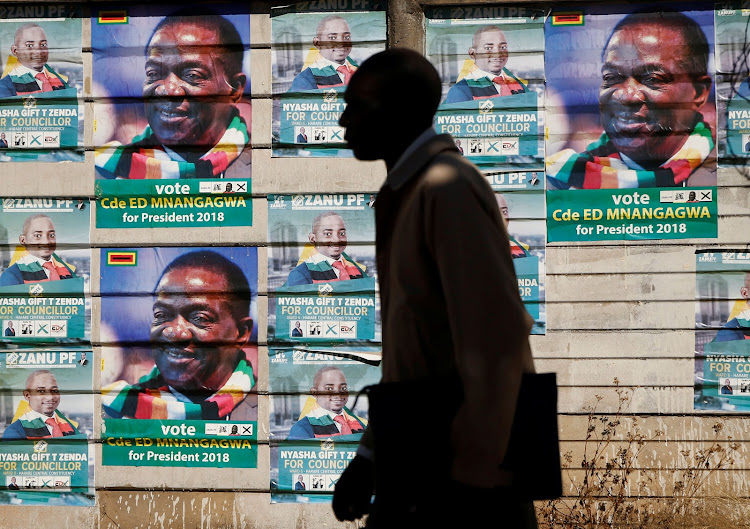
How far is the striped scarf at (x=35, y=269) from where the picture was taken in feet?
19.2

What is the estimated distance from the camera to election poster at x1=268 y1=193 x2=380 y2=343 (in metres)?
5.68

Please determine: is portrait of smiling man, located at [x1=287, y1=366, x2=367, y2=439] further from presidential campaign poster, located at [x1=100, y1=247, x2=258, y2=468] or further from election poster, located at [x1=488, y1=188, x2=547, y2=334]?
election poster, located at [x1=488, y1=188, x2=547, y2=334]

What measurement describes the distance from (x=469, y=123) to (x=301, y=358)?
6.14 ft

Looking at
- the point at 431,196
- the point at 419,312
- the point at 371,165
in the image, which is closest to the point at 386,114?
the point at 431,196

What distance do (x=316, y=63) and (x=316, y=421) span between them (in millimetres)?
2331

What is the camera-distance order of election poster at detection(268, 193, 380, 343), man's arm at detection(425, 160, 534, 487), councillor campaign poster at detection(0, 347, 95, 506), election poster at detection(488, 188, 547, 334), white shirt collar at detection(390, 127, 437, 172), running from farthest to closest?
councillor campaign poster at detection(0, 347, 95, 506) < election poster at detection(268, 193, 380, 343) < election poster at detection(488, 188, 547, 334) < white shirt collar at detection(390, 127, 437, 172) < man's arm at detection(425, 160, 534, 487)

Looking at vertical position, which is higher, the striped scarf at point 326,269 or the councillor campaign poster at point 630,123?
the councillor campaign poster at point 630,123

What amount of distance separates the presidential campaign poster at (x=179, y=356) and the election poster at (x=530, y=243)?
1713mm

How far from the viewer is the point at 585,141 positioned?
5.59 metres

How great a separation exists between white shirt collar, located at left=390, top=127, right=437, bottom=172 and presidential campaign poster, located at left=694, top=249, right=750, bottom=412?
3.93 m

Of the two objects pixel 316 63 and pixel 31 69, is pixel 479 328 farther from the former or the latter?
pixel 31 69

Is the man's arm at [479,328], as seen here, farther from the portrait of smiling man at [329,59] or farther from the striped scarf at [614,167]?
→ the portrait of smiling man at [329,59]

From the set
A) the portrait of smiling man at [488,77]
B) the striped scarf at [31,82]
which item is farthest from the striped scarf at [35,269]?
the portrait of smiling man at [488,77]

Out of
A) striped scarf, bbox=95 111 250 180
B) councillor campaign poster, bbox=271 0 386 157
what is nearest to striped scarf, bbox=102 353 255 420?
striped scarf, bbox=95 111 250 180
